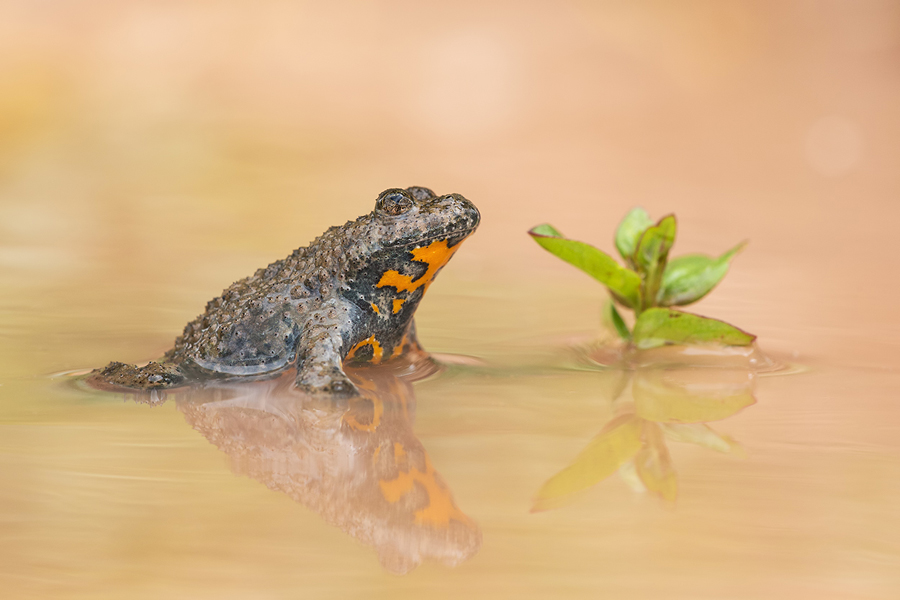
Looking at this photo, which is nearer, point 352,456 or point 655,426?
point 352,456

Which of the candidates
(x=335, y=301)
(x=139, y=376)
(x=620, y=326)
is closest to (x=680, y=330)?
(x=620, y=326)

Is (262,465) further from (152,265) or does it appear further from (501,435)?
(152,265)

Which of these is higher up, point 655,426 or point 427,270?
point 427,270

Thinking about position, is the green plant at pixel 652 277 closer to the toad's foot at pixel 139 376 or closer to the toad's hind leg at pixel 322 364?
the toad's hind leg at pixel 322 364

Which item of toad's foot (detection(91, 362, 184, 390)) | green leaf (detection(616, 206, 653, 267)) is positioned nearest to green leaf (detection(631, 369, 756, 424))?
green leaf (detection(616, 206, 653, 267))

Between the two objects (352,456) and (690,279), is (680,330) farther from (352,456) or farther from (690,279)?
(352,456)

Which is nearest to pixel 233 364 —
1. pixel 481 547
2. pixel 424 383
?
pixel 424 383
